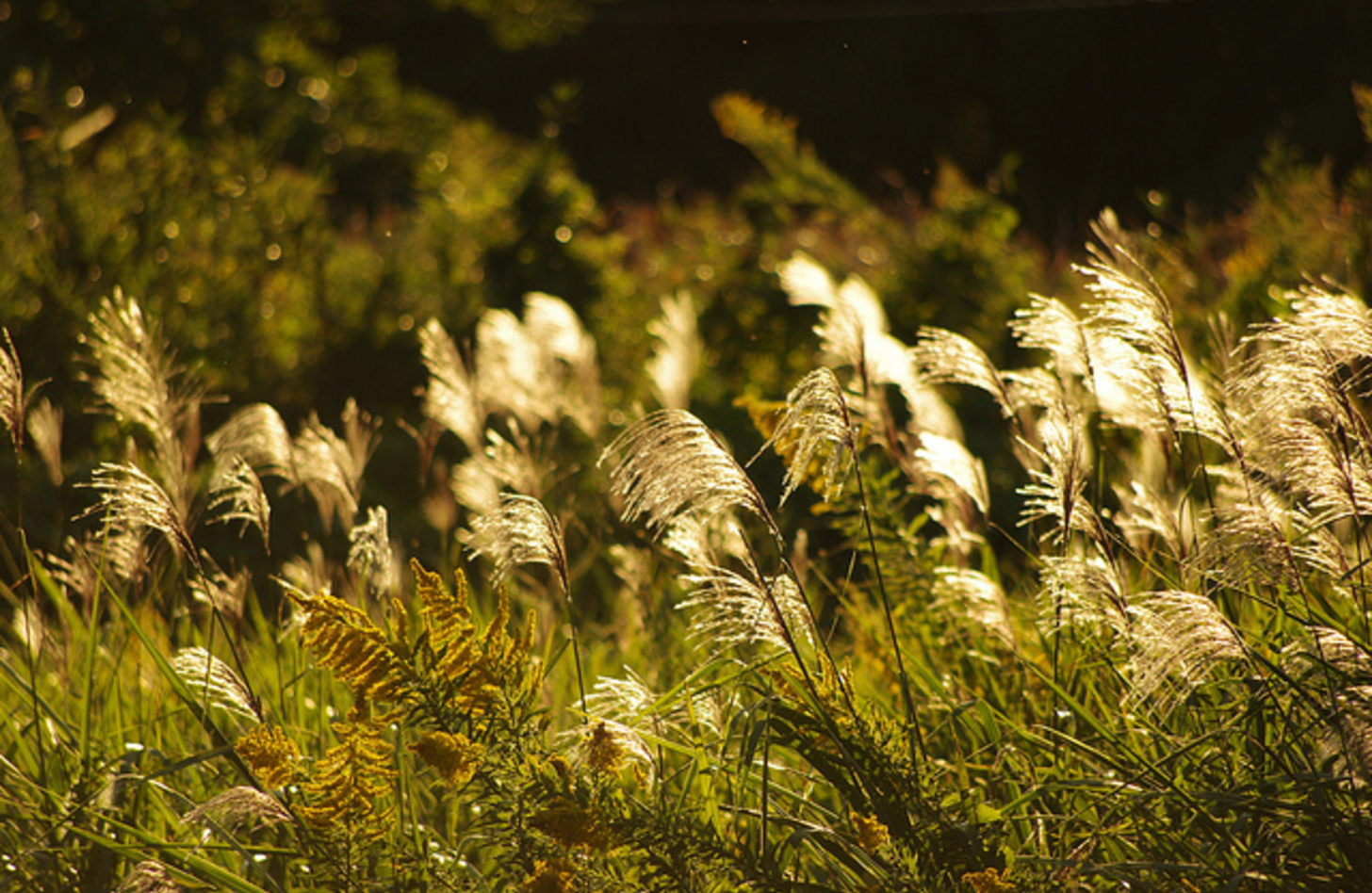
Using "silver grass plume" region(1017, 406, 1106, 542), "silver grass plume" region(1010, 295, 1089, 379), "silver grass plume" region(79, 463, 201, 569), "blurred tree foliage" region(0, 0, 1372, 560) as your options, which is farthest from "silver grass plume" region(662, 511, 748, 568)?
"blurred tree foliage" region(0, 0, 1372, 560)

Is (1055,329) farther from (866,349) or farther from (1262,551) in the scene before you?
(866,349)

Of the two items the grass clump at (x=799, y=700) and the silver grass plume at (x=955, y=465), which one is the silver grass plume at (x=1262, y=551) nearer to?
the grass clump at (x=799, y=700)

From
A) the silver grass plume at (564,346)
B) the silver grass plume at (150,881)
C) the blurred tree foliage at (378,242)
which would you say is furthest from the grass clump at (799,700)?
the blurred tree foliage at (378,242)

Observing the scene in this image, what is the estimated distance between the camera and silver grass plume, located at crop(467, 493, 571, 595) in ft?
5.71

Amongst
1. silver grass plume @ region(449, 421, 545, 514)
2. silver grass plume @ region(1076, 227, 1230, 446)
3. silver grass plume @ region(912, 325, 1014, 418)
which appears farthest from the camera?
silver grass plume @ region(449, 421, 545, 514)

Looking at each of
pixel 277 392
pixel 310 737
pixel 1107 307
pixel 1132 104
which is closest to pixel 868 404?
pixel 1107 307

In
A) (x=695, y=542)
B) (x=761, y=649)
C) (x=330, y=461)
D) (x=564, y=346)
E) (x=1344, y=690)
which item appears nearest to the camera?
(x=1344, y=690)

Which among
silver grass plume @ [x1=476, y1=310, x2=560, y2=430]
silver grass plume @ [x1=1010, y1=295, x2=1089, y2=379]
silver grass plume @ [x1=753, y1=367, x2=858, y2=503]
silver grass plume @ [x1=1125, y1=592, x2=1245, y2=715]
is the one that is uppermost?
silver grass plume @ [x1=476, y1=310, x2=560, y2=430]

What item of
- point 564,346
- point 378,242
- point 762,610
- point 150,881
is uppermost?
point 378,242

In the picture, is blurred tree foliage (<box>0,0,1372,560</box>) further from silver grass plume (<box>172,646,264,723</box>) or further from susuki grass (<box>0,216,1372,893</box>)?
silver grass plume (<box>172,646,264,723</box>)

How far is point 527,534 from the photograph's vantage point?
1.79 meters

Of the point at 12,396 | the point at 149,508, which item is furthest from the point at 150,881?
the point at 12,396

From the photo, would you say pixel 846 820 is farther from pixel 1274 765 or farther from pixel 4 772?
pixel 4 772

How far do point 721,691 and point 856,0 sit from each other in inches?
682
